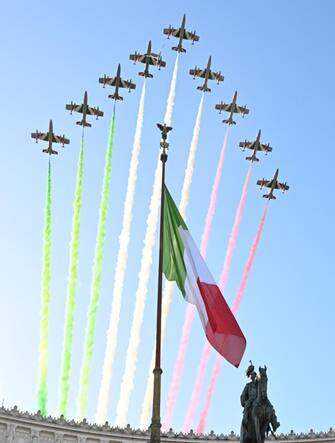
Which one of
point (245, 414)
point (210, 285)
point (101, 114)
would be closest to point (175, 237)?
point (210, 285)

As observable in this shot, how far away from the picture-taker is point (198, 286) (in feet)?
129

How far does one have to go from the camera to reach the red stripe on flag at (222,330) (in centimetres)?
3844

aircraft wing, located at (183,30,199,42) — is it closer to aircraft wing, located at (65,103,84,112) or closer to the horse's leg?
aircraft wing, located at (65,103,84,112)

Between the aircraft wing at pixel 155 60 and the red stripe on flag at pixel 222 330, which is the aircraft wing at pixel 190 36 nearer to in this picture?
the aircraft wing at pixel 155 60

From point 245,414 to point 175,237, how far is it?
8.35 m

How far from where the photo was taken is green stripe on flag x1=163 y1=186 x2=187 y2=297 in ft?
129

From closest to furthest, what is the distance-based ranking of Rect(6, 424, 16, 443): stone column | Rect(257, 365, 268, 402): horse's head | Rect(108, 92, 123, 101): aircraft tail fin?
1. Rect(257, 365, 268, 402): horse's head
2. Rect(6, 424, 16, 443): stone column
3. Rect(108, 92, 123, 101): aircraft tail fin

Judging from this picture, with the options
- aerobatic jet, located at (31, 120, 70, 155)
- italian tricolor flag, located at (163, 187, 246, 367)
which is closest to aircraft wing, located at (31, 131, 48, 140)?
aerobatic jet, located at (31, 120, 70, 155)

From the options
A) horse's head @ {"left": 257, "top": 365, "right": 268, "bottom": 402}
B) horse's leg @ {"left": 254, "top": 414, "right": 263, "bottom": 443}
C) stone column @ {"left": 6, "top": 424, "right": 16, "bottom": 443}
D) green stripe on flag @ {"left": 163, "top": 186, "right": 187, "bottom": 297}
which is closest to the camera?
green stripe on flag @ {"left": 163, "top": 186, "right": 187, "bottom": 297}

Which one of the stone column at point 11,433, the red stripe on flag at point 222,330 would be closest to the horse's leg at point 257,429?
the red stripe on flag at point 222,330

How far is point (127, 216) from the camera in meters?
101

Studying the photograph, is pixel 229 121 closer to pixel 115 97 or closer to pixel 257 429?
pixel 115 97

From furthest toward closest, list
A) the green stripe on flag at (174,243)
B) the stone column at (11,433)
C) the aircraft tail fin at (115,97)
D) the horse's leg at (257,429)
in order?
the aircraft tail fin at (115,97) → the stone column at (11,433) → the horse's leg at (257,429) → the green stripe on flag at (174,243)

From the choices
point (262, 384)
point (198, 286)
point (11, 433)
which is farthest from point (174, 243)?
→ point (11, 433)
